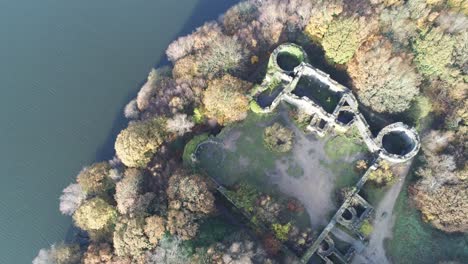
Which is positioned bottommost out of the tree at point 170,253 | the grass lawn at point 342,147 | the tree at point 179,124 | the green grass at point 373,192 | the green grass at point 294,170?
the green grass at point 373,192

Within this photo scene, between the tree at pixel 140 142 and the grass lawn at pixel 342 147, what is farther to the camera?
the grass lawn at pixel 342 147

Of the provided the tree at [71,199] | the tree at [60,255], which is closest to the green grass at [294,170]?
the tree at [71,199]

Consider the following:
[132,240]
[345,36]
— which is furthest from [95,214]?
[345,36]

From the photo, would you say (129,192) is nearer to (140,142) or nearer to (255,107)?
(140,142)

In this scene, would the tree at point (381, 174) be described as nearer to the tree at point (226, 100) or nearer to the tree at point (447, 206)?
the tree at point (447, 206)

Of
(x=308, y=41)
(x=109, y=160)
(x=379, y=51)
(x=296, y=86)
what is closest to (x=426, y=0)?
(x=379, y=51)
